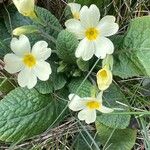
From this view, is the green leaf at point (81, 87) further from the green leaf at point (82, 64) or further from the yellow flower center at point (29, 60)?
the yellow flower center at point (29, 60)

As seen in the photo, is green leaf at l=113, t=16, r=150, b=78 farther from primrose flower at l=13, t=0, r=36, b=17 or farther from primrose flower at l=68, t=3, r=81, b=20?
primrose flower at l=13, t=0, r=36, b=17

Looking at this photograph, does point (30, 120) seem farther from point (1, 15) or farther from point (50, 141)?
point (1, 15)

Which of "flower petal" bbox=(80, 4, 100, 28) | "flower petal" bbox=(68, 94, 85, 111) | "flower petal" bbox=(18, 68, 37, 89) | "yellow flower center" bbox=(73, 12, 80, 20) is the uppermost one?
"flower petal" bbox=(80, 4, 100, 28)

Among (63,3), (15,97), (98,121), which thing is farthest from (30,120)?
(63,3)

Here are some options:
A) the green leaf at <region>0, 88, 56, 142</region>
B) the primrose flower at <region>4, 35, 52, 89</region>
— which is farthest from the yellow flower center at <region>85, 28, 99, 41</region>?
the green leaf at <region>0, 88, 56, 142</region>

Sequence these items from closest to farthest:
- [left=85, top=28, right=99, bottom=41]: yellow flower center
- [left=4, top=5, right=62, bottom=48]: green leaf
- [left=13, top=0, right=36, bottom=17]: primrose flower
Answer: [left=13, top=0, right=36, bottom=17]: primrose flower, [left=85, top=28, right=99, bottom=41]: yellow flower center, [left=4, top=5, right=62, bottom=48]: green leaf

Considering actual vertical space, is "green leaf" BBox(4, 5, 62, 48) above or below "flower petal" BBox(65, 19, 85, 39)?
below
